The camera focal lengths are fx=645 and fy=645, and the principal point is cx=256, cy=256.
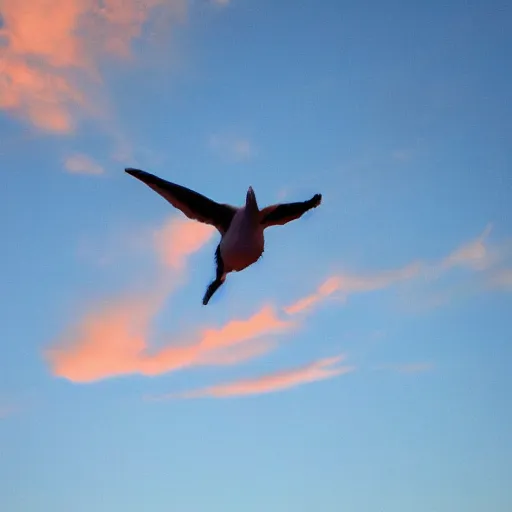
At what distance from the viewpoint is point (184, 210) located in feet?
38.2

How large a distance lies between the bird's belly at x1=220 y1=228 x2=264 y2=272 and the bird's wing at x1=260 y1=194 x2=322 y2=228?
0.44 metres

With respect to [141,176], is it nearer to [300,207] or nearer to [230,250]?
[230,250]

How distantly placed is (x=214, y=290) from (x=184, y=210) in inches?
66.2

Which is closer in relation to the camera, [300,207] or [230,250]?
[230,250]

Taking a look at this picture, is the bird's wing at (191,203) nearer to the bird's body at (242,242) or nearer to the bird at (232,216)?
the bird at (232,216)

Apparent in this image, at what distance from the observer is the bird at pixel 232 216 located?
10.7m

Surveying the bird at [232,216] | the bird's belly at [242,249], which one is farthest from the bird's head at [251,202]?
the bird's belly at [242,249]

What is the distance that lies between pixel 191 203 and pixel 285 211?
5.69 ft

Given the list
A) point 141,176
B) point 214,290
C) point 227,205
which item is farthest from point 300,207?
point 141,176

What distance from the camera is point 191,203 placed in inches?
448

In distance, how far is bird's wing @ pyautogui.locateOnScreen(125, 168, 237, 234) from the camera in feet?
36.4

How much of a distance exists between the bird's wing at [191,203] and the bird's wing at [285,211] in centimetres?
59

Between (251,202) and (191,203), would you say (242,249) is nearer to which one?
(251,202)

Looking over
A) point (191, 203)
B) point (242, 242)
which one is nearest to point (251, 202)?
point (242, 242)
